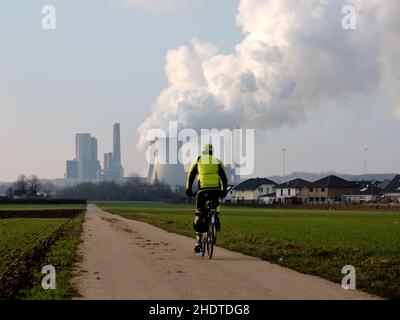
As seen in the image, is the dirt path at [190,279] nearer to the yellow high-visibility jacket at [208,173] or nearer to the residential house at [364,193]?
the yellow high-visibility jacket at [208,173]

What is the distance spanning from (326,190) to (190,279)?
502 ft

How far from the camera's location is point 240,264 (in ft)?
43.5

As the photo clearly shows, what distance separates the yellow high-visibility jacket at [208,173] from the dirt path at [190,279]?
171 cm

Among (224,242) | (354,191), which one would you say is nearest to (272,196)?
(354,191)

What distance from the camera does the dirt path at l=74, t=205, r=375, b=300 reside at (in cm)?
919

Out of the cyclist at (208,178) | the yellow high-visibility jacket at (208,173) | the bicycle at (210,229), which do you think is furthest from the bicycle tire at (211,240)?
the yellow high-visibility jacket at (208,173)

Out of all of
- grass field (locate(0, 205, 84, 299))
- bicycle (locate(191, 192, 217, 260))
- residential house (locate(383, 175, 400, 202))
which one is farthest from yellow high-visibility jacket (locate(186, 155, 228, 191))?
residential house (locate(383, 175, 400, 202))

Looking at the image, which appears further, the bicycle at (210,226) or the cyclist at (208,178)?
the bicycle at (210,226)

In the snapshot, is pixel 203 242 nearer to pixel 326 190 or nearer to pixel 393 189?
pixel 393 189

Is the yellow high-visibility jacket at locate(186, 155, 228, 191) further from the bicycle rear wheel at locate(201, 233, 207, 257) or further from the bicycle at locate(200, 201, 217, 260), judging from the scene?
the bicycle rear wheel at locate(201, 233, 207, 257)

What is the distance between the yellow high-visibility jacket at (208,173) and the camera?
14.0 meters

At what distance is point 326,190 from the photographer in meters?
160

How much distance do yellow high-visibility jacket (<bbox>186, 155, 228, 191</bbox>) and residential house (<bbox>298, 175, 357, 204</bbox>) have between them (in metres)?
147
